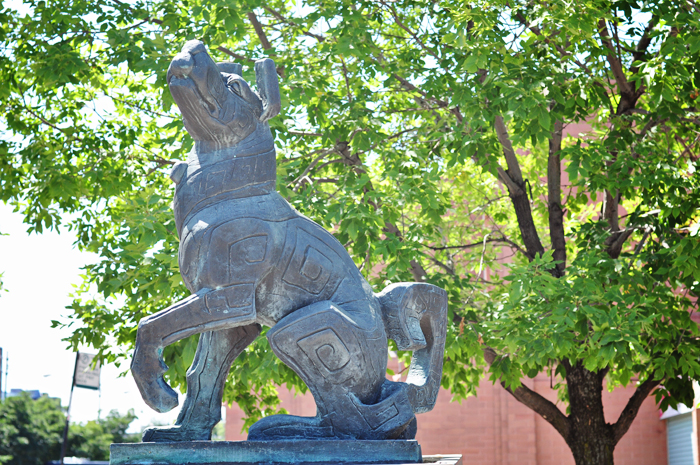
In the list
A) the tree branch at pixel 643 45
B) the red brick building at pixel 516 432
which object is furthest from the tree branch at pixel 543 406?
the red brick building at pixel 516 432

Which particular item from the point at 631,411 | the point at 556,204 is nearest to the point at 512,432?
the point at 631,411

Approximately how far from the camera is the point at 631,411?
8.61m

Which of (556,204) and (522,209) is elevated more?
(556,204)

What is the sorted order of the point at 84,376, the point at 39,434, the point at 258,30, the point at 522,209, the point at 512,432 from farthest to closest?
the point at 39,434 < the point at 84,376 < the point at 512,432 < the point at 522,209 < the point at 258,30

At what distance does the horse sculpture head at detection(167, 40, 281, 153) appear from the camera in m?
3.04

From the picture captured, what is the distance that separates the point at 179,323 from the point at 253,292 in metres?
0.33

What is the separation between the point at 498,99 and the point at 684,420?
32.4 feet

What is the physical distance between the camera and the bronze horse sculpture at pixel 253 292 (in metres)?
2.99

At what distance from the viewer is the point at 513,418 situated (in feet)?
49.0

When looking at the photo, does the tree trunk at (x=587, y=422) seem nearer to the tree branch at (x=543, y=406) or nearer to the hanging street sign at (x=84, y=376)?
the tree branch at (x=543, y=406)

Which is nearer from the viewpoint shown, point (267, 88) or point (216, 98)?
point (216, 98)

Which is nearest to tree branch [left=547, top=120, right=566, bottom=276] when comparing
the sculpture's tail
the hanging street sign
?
Result: the sculpture's tail

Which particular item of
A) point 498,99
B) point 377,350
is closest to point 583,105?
point 498,99

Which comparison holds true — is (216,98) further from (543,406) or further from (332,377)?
(543,406)
